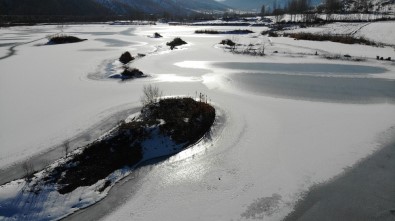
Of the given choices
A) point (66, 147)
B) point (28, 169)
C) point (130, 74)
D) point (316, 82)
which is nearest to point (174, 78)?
point (130, 74)

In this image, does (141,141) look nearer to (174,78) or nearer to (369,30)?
(174,78)

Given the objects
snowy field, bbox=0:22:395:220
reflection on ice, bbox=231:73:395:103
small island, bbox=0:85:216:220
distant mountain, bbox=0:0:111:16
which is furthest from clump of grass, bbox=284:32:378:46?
distant mountain, bbox=0:0:111:16

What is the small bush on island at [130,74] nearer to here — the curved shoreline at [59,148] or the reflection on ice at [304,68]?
the reflection on ice at [304,68]

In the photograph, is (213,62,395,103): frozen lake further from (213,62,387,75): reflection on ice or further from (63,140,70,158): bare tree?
(63,140,70,158): bare tree

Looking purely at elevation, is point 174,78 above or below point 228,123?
above

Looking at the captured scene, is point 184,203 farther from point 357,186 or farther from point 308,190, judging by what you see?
point 357,186

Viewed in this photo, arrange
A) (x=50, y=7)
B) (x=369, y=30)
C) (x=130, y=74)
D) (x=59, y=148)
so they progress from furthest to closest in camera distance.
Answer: (x=50, y=7)
(x=369, y=30)
(x=130, y=74)
(x=59, y=148)

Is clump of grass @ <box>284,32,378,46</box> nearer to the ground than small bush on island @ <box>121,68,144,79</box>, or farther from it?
farther from it

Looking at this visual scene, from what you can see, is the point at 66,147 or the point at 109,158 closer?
the point at 109,158

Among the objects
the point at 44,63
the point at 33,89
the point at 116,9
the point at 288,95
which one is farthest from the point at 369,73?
the point at 116,9
